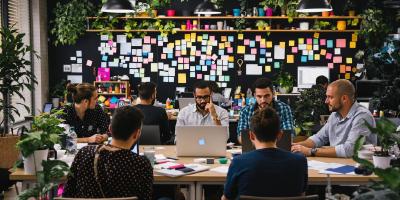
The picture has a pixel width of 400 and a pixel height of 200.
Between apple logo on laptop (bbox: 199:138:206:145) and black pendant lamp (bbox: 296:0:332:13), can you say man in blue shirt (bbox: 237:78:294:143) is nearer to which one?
apple logo on laptop (bbox: 199:138:206:145)

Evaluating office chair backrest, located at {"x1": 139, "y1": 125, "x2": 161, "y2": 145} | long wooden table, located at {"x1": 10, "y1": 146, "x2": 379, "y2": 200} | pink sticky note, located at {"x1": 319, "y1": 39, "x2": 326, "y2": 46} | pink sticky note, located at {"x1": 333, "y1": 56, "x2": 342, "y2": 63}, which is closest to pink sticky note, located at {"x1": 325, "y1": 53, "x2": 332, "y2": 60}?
pink sticky note, located at {"x1": 333, "y1": 56, "x2": 342, "y2": 63}

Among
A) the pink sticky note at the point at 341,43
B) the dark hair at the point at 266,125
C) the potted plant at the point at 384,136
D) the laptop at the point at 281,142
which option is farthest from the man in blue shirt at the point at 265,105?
the pink sticky note at the point at 341,43

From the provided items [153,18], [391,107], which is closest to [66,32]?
[153,18]

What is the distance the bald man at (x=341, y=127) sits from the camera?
4.25m

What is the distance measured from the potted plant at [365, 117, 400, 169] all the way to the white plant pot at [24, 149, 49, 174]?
2283 millimetres

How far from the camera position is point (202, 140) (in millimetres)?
4234

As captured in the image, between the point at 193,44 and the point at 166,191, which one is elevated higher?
the point at 193,44

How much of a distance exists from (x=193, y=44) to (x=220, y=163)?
600 cm

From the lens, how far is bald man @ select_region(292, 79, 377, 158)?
425 cm

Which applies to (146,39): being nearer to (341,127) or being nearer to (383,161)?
(341,127)

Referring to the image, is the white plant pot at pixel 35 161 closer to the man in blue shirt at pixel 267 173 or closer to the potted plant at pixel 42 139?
the potted plant at pixel 42 139

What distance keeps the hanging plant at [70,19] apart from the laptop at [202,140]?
18.7 ft

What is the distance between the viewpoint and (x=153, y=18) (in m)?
9.52

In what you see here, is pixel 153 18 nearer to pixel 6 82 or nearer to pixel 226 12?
pixel 226 12
